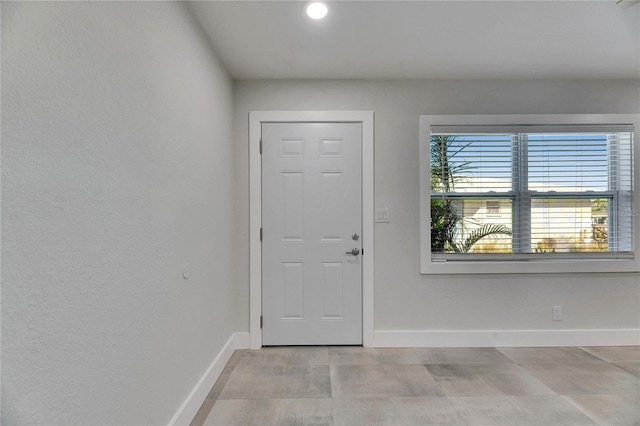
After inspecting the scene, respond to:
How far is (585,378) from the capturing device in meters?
2.39

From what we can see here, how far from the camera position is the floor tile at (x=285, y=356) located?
2672 mm

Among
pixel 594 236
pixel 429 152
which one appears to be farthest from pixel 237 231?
pixel 594 236

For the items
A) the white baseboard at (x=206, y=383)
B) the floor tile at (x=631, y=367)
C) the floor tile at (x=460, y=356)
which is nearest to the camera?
the white baseboard at (x=206, y=383)

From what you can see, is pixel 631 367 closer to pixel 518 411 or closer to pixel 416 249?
pixel 518 411

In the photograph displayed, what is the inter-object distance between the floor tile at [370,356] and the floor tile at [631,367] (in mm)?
1545

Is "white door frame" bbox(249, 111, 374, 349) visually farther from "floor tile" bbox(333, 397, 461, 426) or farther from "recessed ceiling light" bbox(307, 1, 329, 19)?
"recessed ceiling light" bbox(307, 1, 329, 19)

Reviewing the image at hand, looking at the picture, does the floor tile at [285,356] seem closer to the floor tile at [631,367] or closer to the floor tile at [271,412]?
the floor tile at [271,412]

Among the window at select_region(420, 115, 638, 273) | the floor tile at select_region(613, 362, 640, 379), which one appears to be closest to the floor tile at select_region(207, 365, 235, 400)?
the window at select_region(420, 115, 638, 273)

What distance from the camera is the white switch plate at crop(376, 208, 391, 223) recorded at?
2998 millimetres

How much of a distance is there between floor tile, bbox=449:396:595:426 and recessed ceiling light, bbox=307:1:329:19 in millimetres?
2516

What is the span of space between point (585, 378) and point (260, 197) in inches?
113

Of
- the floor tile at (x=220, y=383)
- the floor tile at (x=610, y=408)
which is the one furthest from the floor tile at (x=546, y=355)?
the floor tile at (x=220, y=383)

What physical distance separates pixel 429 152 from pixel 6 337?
9.63ft

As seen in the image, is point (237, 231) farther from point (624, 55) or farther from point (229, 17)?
point (624, 55)
